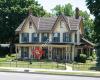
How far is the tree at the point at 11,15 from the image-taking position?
82.4m

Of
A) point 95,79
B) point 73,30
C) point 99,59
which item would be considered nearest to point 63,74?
point 95,79

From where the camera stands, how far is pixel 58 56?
69.6 metres

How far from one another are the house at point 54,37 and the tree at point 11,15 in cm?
906

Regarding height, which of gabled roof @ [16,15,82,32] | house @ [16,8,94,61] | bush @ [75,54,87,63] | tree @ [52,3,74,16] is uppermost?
tree @ [52,3,74,16]

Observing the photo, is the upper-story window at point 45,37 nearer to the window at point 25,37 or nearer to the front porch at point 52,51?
the front porch at point 52,51

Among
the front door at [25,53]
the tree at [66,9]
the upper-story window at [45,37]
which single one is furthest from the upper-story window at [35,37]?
the tree at [66,9]

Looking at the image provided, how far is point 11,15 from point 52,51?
708 inches

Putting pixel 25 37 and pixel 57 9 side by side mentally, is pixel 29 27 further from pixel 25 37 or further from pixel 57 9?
pixel 57 9

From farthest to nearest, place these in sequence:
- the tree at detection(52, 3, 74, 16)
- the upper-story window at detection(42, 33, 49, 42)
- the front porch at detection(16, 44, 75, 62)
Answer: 1. the tree at detection(52, 3, 74, 16)
2. the upper-story window at detection(42, 33, 49, 42)
3. the front porch at detection(16, 44, 75, 62)

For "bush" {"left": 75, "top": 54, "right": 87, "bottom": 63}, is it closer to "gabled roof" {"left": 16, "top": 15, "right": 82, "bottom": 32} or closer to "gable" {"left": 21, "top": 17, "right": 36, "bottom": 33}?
"gabled roof" {"left": 16, "top": 15, "right": 82, "bottom": 32}

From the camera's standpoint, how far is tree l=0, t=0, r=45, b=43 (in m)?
82.4

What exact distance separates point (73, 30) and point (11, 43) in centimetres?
2451

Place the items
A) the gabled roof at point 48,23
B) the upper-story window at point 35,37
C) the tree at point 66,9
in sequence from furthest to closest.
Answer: the tree at point 66,9, the upper-story window at point 35,37, the gabled roof at point 48,23

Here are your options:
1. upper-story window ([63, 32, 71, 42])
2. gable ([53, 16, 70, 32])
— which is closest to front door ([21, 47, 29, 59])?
gable ([53, 16, 70, 32])
